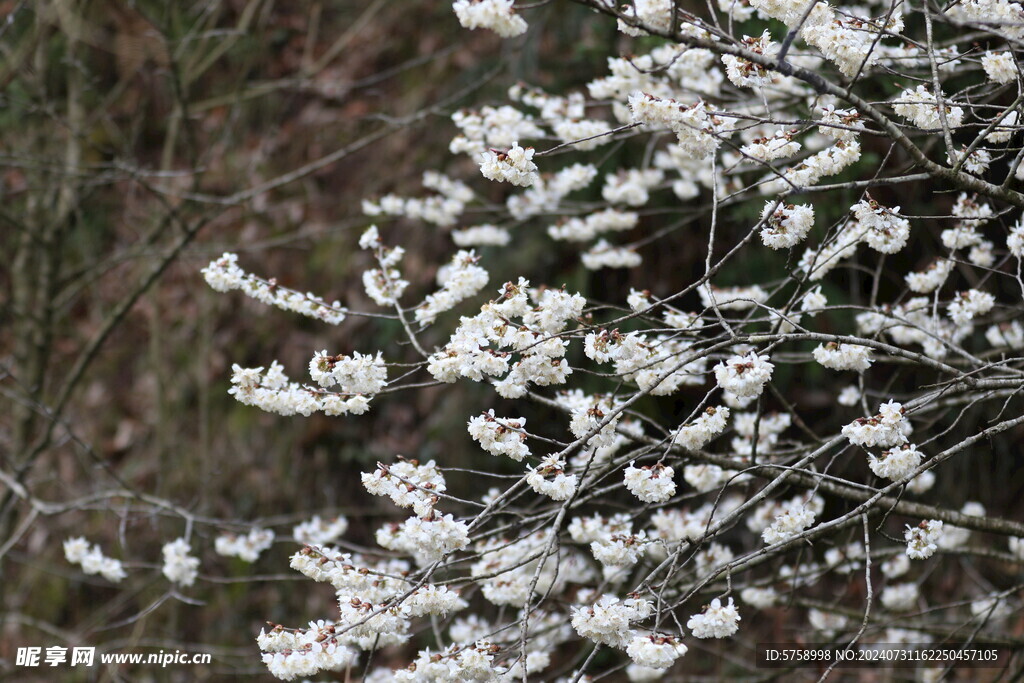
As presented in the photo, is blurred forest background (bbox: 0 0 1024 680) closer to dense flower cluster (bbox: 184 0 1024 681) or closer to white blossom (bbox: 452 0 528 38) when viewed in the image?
dense flower cluster (bbox: 184 0 1024 681)

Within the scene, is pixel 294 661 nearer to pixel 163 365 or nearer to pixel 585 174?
pixel 585 174

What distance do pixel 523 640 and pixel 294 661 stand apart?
518mm

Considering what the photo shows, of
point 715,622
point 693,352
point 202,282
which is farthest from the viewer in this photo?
point 202,282

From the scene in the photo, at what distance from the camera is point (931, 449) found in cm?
365

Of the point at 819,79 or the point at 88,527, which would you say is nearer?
the point at 819,79

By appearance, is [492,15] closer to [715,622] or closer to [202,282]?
[715,622]

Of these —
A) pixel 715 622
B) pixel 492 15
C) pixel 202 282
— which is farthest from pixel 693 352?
pixel 202 282

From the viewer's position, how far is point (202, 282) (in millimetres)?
5949

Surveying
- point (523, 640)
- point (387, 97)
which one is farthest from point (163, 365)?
point (523, 640)

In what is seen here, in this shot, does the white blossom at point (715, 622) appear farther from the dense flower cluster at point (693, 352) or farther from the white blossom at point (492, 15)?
the white blossom at point (492, 15)

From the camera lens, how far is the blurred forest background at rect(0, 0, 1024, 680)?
12.8ft

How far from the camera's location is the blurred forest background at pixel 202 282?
12.8 feet

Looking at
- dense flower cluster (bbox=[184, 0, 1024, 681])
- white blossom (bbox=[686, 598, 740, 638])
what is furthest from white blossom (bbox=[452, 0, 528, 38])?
white blossom (bbox=[686, 598, 740, 638])

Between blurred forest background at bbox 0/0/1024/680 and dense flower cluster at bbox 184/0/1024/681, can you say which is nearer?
dense flower cluster at bbox 184/0/1024/681
